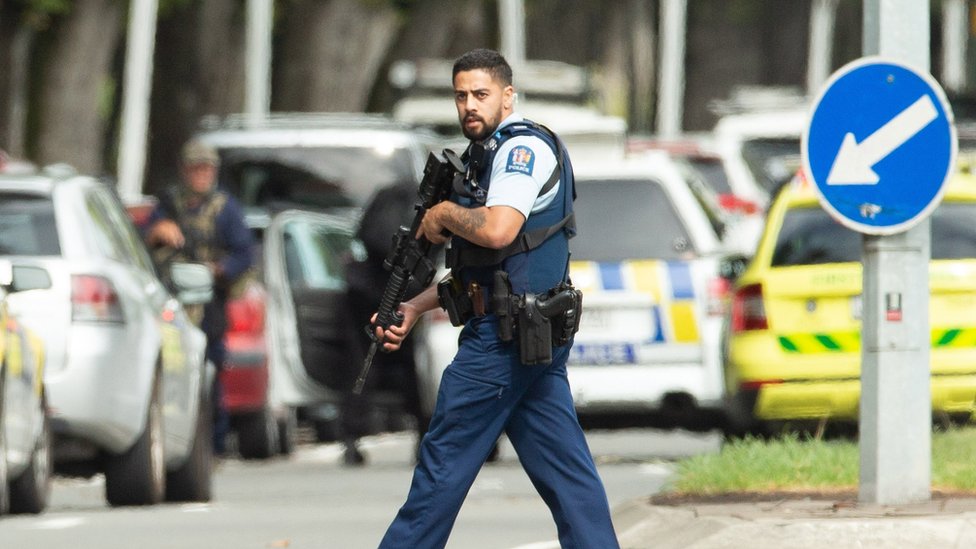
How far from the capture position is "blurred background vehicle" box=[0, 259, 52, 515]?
1120 cm

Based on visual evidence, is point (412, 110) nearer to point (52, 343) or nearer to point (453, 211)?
point (52, 343)

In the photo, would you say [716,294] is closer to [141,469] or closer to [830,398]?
[830,398]

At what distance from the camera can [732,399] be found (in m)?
14.5

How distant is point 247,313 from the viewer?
57.8ft

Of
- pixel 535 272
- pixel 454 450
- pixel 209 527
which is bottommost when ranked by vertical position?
pixel 209 527

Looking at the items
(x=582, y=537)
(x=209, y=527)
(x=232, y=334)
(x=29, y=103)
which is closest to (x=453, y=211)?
(x=582, y=537)

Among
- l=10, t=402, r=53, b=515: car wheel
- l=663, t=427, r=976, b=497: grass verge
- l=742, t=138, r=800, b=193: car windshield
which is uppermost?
l=742, t=138, r=800, b=193: car windshield

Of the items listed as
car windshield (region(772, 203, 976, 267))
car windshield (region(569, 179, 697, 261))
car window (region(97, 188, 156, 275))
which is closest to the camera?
car window (region(97, 188, 156, 275))

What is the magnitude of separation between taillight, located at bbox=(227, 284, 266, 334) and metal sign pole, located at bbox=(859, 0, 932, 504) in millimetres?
7728

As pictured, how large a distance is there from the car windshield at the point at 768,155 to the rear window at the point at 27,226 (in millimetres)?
15303

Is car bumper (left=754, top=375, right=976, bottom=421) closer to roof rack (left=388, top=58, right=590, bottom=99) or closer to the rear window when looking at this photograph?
the rear window

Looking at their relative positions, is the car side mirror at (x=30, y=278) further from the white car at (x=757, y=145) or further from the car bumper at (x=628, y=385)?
the white car at (x=757, y=145)

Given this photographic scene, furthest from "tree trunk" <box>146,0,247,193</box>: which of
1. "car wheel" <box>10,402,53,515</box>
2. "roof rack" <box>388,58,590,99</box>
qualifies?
"car wheel" <box>10,402,53,515</box>

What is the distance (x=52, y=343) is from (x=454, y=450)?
14.0 ft
